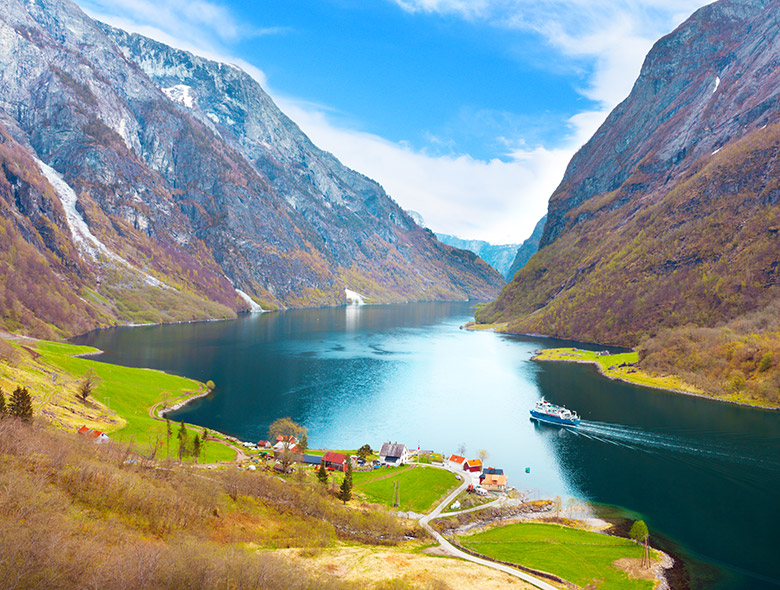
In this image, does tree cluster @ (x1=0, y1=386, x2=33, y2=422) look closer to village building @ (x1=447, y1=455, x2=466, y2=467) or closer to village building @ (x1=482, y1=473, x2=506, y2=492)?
village building @ (x1=447, y1=455, x2=466, y2=467)

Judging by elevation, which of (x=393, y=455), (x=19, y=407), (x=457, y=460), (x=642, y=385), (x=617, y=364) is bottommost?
(x=393, y=455)

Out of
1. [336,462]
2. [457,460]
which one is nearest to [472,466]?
[457,460]

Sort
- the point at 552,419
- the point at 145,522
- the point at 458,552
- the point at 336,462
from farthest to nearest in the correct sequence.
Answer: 1. the point at 552,419
2. the point at 336,462
3. the point at 458,552
4. the point at 145,522

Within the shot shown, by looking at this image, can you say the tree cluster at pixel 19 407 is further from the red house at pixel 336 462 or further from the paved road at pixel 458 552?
the paved road at pixel 458 552

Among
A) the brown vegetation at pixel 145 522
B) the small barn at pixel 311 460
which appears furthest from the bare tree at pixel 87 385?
the small barn at pixel 311 460

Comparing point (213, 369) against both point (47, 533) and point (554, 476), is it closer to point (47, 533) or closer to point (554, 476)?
point (554, 476)

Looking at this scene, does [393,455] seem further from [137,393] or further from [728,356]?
[728,356]

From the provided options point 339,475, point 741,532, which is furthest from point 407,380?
point 741,532

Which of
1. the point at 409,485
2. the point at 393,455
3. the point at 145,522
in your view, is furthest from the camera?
the point at 393,455
